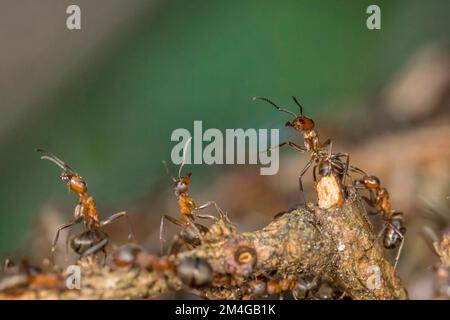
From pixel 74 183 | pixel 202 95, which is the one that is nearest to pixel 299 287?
pixel 74 183

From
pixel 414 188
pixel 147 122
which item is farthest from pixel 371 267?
pixel 147 122

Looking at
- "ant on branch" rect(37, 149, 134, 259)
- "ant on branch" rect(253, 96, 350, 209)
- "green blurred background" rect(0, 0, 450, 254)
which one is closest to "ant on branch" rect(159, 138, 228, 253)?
"ant on branch" rect(37, 149, 134, 259)

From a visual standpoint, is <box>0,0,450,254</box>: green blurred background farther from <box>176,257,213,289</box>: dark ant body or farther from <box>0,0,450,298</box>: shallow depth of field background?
<box>176,257,213,289</box>: dark ant body

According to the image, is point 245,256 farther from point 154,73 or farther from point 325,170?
point 154,73

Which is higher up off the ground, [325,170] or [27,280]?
[325,170]

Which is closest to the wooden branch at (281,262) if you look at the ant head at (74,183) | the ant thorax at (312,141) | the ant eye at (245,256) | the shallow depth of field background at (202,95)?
the ant eye at (245,256)

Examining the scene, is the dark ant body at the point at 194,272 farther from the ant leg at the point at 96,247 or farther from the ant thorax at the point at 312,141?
the ant thorax at the point at 312,141
